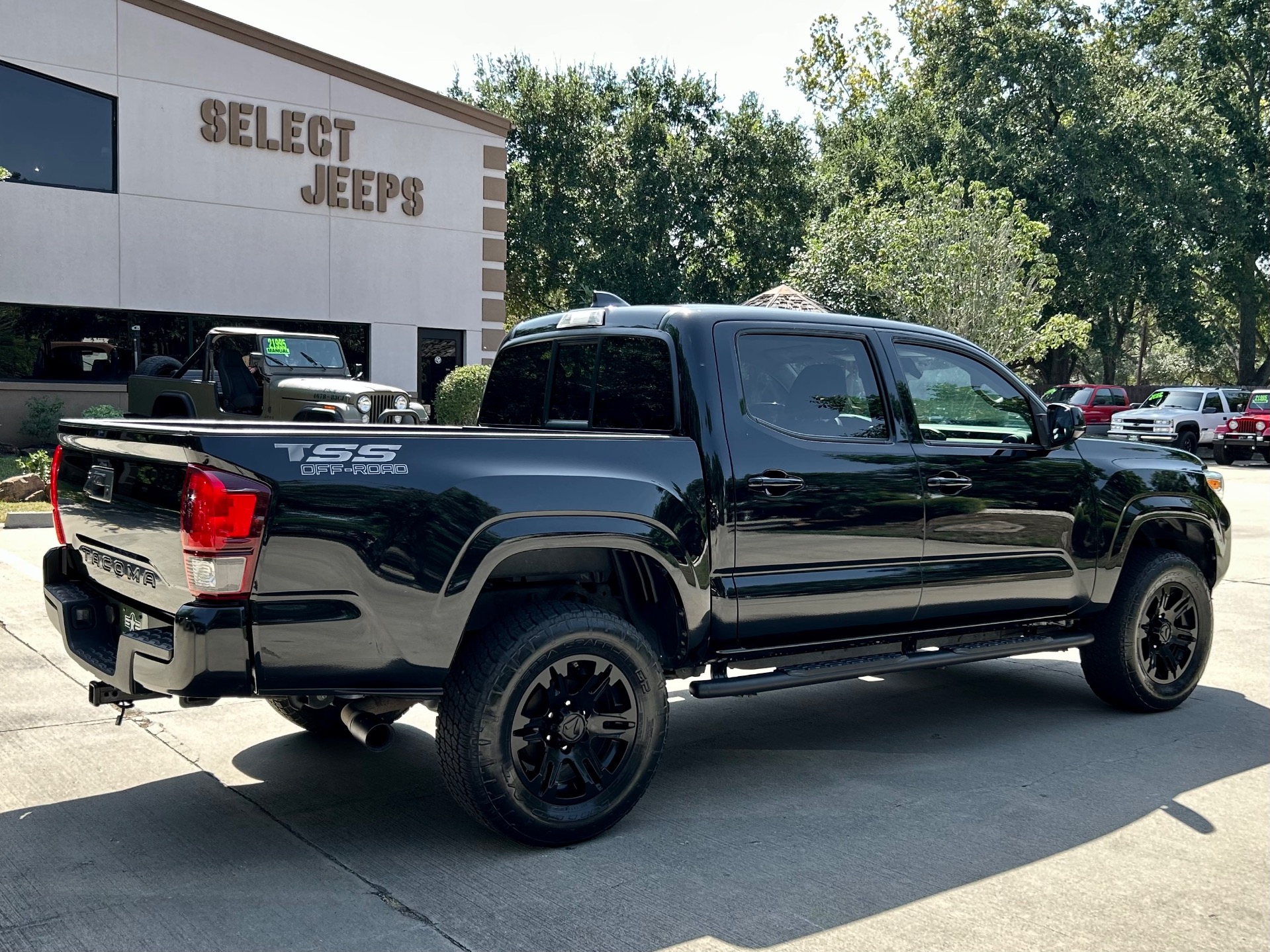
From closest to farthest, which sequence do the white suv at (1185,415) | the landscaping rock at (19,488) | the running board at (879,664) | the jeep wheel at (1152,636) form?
the running board at (879,664) → the jeep wheel at (1152,636) → the landscaping rock at (19,488) → the white suv at (1185,415)

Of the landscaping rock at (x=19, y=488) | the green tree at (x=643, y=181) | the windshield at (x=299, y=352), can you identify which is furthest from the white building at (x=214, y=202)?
the green tree at (x=643, y=181)

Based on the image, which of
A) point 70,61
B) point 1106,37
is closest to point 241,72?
point 70,61

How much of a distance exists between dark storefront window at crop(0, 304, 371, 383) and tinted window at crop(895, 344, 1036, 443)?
1546 centimetres

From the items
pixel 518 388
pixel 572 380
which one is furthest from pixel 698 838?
pixel 518 388

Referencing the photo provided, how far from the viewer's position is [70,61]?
2000 cm

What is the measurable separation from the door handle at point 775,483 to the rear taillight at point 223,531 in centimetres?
192

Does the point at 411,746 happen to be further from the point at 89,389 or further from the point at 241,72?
the point at 241,72

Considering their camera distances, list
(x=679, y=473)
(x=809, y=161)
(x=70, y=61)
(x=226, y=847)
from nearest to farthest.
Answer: (x=226, y=847) < (x=679, y=473) < (x=70, y=61) < (x=809, y=161)

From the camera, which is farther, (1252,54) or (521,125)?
(1252,54)

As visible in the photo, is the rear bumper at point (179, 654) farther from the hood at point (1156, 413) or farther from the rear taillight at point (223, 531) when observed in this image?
the hood at point (1156, 413)

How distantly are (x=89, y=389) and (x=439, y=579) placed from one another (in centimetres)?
1861

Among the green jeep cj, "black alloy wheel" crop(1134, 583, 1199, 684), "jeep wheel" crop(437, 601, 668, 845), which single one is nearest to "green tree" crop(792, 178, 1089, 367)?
the green jeep cj

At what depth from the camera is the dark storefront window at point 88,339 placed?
19.9 meters

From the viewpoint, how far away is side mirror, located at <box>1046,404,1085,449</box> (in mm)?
5836
